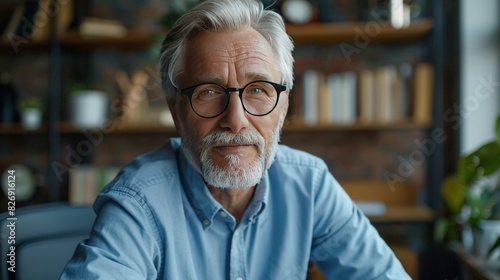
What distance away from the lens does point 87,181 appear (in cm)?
292

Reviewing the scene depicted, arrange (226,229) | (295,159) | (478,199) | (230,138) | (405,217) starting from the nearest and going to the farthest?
1. (230,138)
2. (226,229)
3. (295,159)
4. (478,199)
5. (405,217)

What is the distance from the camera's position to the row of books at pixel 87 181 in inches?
115

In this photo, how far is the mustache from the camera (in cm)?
99

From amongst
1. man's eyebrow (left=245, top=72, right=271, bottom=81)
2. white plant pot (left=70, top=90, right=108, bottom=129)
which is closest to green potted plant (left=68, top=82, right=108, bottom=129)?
white plant pot (left=70, top=90, right=108, bottom=129)

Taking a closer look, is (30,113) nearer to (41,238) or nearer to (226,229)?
(41,238)

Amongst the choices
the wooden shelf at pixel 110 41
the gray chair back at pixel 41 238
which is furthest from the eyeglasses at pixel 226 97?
the wooden shelf at pixel 110 41

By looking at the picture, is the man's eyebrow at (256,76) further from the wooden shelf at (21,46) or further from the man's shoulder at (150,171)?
the wooden shelf at (21,46)

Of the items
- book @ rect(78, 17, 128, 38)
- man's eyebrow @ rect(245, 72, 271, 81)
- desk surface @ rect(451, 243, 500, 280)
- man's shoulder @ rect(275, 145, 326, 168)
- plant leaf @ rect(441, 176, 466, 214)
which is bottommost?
desk surface @ rect(451, 243, 500, 280)

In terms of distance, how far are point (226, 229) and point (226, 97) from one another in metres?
0.29

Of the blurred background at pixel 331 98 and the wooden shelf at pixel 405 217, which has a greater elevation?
the blurred background at pixel 331 98

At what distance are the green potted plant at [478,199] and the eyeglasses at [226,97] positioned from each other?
1.10 m

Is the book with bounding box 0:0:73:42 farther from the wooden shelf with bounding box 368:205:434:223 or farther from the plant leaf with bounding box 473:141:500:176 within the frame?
the plant leaf with bounding box 473:141:500:176

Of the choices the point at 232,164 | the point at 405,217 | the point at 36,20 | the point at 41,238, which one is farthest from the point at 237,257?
the point at 36,20

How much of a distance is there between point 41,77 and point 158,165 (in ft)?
7.93
